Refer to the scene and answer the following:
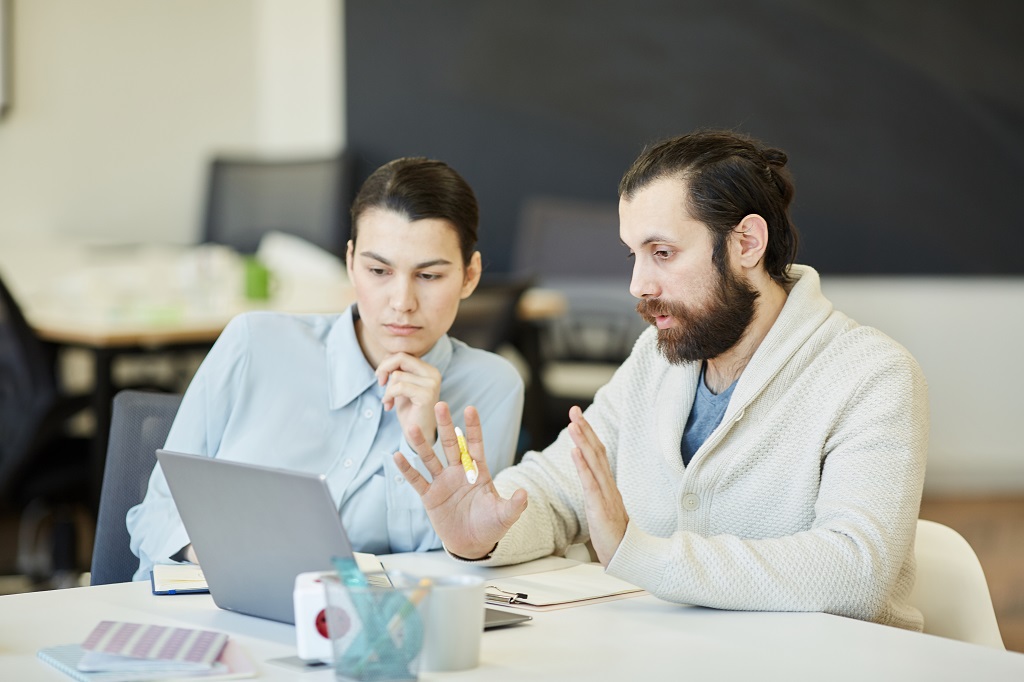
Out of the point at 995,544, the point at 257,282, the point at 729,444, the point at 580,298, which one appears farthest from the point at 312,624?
the point at 995,544

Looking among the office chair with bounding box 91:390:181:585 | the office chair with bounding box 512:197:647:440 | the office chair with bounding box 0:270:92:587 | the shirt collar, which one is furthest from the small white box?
the office chair with bounding box 512:197:647:440

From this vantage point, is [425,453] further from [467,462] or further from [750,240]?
[750,240]

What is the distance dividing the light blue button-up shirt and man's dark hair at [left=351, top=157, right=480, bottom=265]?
0.18 metres

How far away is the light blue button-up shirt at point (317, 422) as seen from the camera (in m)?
1.93

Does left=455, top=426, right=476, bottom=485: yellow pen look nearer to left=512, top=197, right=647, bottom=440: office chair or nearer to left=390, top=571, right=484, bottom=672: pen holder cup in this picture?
left=390, top=571, right=484, bottom=672: pen holder cup

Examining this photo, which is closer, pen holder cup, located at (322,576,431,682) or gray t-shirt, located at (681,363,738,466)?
pen holder cup, located at (322,576,431,682)

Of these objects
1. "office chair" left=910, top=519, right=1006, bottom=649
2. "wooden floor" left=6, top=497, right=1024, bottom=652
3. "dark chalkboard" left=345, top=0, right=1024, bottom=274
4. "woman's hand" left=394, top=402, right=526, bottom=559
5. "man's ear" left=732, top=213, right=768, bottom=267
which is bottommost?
"wooden floor" left=6, top=497, right=1024, bottom=652

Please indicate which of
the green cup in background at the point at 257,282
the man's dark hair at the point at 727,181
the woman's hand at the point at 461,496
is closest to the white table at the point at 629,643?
the woman's hand at the point at 461,496

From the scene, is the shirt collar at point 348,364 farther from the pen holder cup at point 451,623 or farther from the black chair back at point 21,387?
the black chair back at point 21,387

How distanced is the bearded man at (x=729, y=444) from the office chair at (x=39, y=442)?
206 cm

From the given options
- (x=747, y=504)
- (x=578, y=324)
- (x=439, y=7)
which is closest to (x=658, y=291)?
(x=747, y=504)

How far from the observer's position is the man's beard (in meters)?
1.75

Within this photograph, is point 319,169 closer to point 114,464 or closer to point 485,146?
point 485,146

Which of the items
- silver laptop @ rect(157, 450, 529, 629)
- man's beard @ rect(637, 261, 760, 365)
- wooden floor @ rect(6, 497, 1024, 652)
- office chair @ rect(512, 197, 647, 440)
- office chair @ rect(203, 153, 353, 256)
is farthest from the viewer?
office chair @ rect(203, 153, 353, 256)
